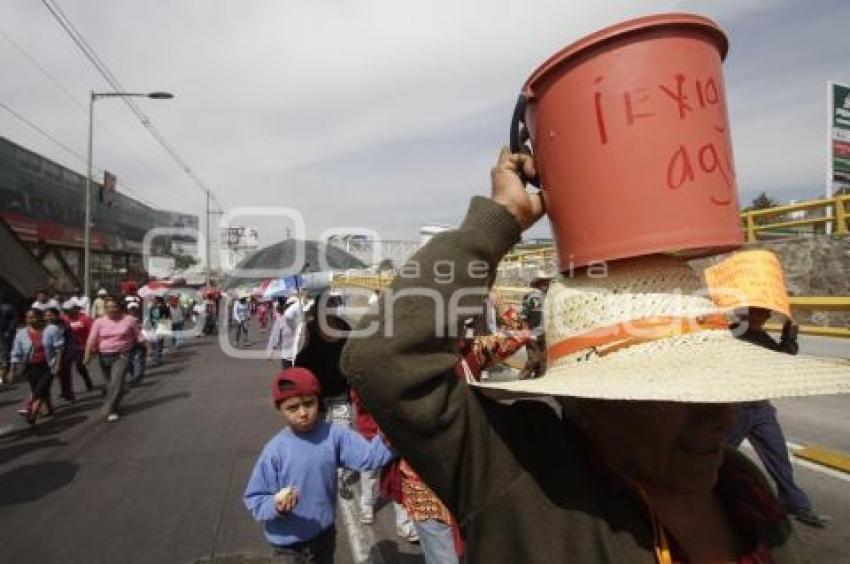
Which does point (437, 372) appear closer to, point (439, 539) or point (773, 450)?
point (439, 539)

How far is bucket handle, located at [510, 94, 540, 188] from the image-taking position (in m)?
1.52

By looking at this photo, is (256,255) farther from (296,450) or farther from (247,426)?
(296,450)

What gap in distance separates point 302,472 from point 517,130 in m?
2.29


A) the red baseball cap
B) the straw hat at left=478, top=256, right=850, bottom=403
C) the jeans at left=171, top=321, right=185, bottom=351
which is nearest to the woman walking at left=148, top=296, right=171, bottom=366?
the jeans at left=171, top=321, right=185, bottom=351

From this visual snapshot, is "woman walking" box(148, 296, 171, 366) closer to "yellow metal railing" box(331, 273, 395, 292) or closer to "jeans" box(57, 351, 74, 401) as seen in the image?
"yellow metal railing" box(331, 273, 395, 292)

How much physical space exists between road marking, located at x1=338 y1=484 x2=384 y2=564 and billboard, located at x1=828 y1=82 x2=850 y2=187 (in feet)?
50.3

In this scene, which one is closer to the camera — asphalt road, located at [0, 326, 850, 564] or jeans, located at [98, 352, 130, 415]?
asphalt road, located at [0, 326, 850, 564]

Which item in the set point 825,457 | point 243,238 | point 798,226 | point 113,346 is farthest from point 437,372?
point 243,238

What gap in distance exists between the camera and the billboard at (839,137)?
15584mm

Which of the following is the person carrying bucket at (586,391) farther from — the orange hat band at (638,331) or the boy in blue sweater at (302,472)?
the boy in blue sweater at (302,472)

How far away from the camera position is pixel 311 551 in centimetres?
318

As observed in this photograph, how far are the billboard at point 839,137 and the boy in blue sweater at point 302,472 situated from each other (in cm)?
1629

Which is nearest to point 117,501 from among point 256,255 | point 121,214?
point 256,255

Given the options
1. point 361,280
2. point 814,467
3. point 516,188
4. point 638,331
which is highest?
point 361,280
